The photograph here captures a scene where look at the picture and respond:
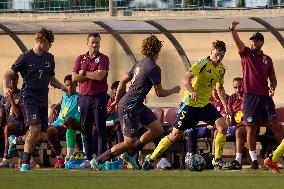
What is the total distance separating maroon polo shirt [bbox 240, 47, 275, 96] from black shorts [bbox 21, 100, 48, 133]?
3536mm

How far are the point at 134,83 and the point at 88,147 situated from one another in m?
2.21

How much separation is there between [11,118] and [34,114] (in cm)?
453

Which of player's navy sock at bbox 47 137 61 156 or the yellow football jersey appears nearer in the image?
the yellow football jersey

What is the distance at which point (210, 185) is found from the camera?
15.4 meters

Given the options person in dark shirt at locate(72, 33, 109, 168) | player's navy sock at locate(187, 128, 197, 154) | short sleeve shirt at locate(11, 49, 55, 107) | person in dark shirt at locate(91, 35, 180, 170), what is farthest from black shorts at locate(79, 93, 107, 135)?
player's navy sock at locate(187, 128, 197, 154)

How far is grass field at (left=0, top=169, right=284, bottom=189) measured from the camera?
15.1 metres

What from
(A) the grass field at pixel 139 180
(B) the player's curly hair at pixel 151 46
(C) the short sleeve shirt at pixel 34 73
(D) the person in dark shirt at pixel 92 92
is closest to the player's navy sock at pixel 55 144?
(D) the person in dark shirt at pixel 92 92

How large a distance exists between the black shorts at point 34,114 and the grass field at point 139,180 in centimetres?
114

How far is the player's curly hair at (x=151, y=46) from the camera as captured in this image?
19.6 metres

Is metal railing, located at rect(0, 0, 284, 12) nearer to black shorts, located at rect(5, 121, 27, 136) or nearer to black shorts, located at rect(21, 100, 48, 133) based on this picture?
black shorts, located at rect(5, 121, 27, 136)

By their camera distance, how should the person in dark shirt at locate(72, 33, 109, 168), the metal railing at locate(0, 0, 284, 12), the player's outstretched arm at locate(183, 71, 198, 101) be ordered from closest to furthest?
the player's outstretched arm at locate(183, 71, 198, 101) < the person in dark shirt at locate(72, 33, 109, 168) < the metal railing at locate(0, 0, 284, 12)

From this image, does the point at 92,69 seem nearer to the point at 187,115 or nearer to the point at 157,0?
the point at 187,115

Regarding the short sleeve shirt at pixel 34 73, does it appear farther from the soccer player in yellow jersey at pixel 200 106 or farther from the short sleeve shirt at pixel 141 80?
the soccer player in yellow jersey at pixel 200 106

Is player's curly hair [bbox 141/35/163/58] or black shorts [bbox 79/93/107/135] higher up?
player's curly hair [bbox 141/35/163/58]
